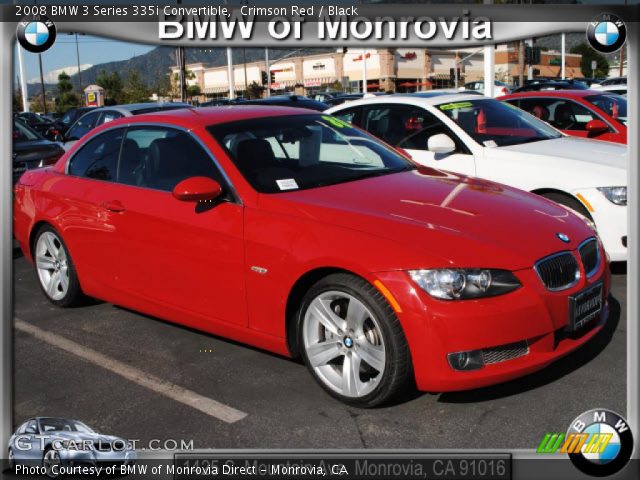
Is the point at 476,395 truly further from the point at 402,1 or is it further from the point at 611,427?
the point at 402,1

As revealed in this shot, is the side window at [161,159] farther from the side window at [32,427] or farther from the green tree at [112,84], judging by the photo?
the green tree at [112,84]

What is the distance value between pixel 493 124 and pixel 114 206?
156 inches

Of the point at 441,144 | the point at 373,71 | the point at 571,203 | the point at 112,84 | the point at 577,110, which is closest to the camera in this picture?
the point at 571,203

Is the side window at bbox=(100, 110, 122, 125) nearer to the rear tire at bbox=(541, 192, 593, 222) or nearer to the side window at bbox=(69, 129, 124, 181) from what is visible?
the side window at bbox=(69, 129, 124, 181)

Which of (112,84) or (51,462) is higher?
(112,84)

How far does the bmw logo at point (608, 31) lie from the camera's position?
3.22 m

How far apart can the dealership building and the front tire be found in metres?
24.8

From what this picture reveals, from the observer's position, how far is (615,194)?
5898mm

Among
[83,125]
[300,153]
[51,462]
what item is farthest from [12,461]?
[83,125]

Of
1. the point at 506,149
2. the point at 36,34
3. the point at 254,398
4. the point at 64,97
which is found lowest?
A: the point at 254,398

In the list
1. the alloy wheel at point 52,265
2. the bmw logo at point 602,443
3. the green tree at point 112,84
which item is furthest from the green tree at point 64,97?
the bmw logo at point 602,443

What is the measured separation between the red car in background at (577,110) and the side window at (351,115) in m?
2.47

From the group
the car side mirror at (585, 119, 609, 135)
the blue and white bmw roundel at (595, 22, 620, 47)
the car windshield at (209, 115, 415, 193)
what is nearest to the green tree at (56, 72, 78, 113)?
the car side mirror at (585, 119, 609, 135)

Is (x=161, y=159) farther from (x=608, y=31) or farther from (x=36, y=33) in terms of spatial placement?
(x=608, y=31)
